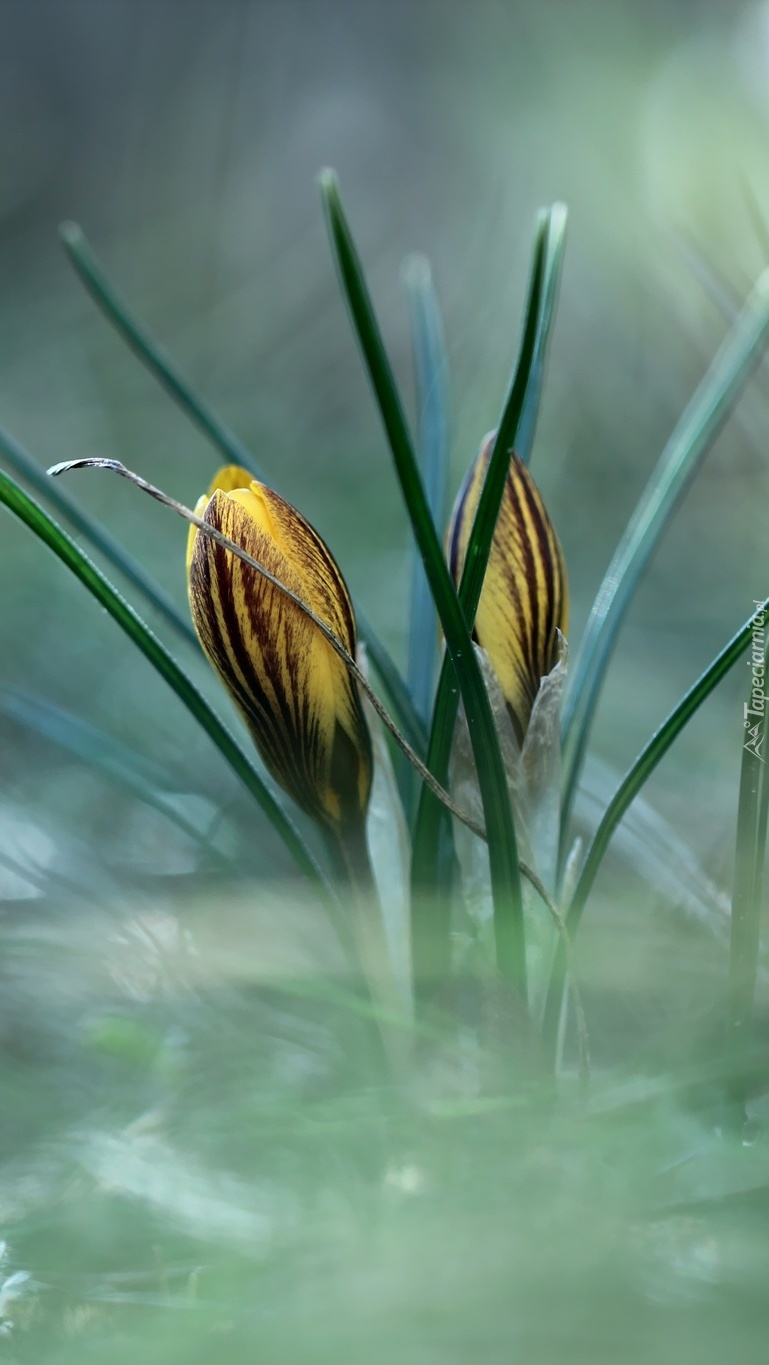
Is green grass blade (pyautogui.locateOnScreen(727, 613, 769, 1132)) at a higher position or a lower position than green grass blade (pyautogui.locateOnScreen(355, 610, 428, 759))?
lower

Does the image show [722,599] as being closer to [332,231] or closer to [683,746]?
[683,746]

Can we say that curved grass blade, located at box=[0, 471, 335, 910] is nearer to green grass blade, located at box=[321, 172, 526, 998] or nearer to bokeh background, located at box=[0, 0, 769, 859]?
green grass blade, located at box=[321, 172, 526, 998]

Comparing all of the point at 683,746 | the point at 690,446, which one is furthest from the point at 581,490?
the point at 690,446

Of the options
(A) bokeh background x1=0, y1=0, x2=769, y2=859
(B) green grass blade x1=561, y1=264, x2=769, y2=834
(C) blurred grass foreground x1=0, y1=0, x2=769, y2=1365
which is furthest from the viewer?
(A) bokeh background x1=0, y1=0, x2=769, y2=859

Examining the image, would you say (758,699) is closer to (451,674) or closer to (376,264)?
(451,674)

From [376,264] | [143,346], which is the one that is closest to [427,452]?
[143,346]

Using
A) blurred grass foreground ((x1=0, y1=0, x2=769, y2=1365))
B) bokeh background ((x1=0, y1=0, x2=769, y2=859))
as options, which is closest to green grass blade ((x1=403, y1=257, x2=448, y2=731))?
blurred grass foreground ((x1=0, y1=0, x2=769, y2=1365))
